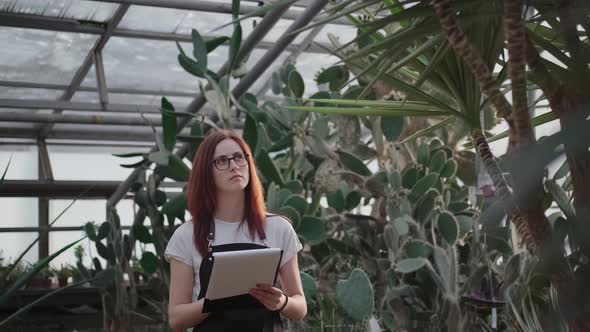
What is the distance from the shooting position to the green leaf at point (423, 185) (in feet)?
12.8

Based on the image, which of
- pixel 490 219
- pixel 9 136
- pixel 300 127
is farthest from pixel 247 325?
pixel 9 136

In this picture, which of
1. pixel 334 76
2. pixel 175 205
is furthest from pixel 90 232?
pixel 334 76

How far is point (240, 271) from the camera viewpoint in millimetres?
1609

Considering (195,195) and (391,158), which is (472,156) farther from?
(195,195)

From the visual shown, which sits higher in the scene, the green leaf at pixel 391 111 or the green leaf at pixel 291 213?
the green leaf at pixel 391 111

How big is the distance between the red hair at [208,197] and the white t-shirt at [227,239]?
0.06ft

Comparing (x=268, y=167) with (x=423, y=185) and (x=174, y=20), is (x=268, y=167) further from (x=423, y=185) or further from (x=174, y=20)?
(x=174, y=20)

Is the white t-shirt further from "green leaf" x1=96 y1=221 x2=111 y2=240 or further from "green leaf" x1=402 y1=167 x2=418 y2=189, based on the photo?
"green leaf" x1=96 y1=221 x2=111 y2=240

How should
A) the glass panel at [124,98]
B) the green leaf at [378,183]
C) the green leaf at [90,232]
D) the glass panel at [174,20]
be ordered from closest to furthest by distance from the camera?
the green leaf at [378,183] < the green leaf at [90,232] < the glass panel at [174,20] < the glass panel at [124,98]

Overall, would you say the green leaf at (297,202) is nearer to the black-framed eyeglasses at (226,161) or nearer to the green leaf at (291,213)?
the green leaf at (291,213)

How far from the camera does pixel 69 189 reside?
916 cm

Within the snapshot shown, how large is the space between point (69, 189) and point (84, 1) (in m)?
3.74

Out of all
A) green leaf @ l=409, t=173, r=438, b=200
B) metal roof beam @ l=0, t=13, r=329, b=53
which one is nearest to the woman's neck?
green leaf @ l=409, t=173, r=438, b=200

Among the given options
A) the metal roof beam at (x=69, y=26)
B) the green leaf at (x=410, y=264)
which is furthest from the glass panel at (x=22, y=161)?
the green leaf at (x=410, y=264)
